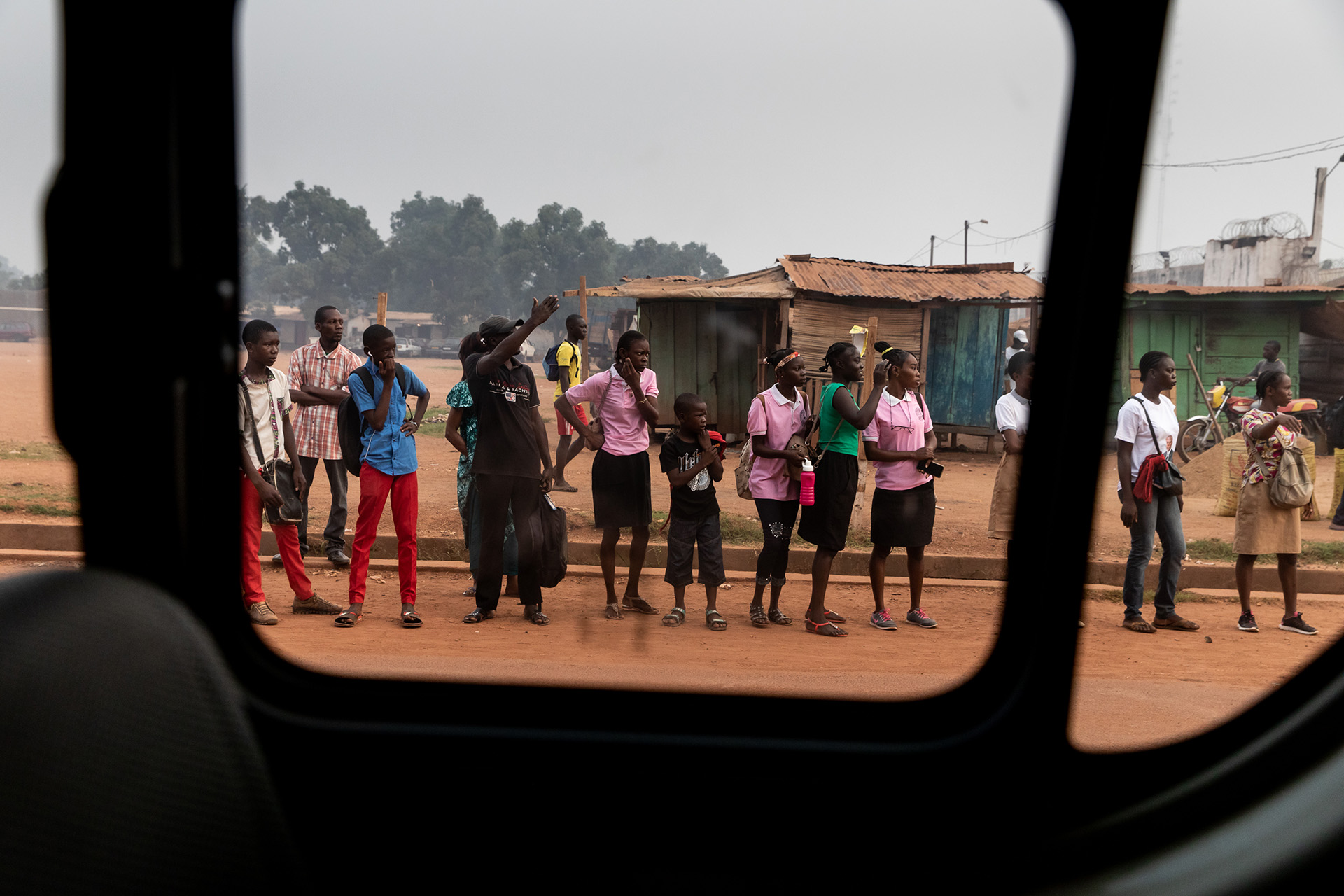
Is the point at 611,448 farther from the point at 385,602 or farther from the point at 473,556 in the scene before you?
the point at 385,602

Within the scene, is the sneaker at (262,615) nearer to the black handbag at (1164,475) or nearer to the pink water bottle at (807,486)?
the pink water bottle at (807,486)

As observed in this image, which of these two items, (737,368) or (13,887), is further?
(737,368)

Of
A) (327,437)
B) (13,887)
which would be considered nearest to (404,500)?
(327,437)

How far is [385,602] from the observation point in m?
5.37

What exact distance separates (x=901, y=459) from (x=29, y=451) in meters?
10.6

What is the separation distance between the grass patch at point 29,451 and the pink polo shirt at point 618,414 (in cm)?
788

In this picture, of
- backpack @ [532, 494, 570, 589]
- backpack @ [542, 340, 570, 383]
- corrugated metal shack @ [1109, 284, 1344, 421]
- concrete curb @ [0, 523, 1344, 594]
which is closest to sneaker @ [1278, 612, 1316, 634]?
concrete curb @ [0, 523, 1344, 594]

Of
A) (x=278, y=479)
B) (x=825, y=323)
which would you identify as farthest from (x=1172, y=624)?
(x=825, y=323)

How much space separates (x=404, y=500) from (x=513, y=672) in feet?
3.45

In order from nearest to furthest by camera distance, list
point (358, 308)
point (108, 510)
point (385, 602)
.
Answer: point (108, 510), point (358, 308), point (385, 602)

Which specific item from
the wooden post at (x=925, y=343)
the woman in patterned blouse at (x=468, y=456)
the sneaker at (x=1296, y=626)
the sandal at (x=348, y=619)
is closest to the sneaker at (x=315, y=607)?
the sandal at (x=348, y=619)

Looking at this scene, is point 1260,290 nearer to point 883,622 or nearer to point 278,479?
point 883,622

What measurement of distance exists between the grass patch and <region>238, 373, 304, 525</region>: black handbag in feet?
21.6

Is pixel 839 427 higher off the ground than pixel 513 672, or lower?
higher
